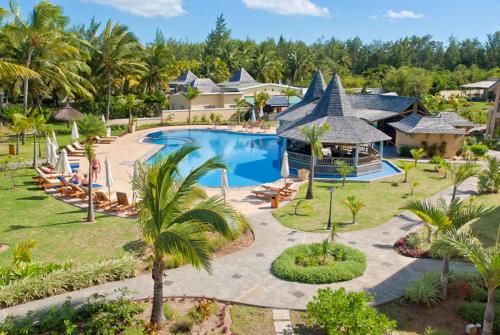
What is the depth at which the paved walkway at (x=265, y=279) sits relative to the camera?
10727 mm

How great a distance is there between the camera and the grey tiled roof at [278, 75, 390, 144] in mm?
25297

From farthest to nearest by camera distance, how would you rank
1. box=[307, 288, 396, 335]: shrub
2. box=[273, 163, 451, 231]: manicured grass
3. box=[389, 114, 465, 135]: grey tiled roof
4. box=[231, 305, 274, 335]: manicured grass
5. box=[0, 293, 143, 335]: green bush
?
box=[389, 114, 465, 135]: grey tiled roof < box=[273, 163, 451, 231]: manicured grass < box=[231, 305, 274, 335]: manicured grass < box=[0, 293, 143, 335]: green bush < box=[307, 288, 396, 335]: shrub

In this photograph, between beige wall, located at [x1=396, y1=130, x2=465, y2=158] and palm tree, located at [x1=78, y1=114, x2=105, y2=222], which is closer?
palm tree, located at [x1=78, y1=114, x2=105, y2=222]

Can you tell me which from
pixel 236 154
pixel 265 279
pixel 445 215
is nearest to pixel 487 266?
pixel 445 215


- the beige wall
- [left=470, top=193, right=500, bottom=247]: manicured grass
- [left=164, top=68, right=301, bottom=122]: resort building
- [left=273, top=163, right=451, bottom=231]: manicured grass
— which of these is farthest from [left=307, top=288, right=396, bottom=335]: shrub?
[left=164, top=68, right=301, bottom=122]: resort building

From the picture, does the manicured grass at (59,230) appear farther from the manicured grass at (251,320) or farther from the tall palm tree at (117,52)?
the tall palm tree at (117,52)

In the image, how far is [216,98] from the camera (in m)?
50.4

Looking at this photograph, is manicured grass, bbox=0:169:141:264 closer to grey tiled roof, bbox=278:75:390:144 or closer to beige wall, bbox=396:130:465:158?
grey tiled roof, bbox=278:75:390:144

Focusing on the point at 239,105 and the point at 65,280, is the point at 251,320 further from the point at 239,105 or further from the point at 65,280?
the point at 239,105

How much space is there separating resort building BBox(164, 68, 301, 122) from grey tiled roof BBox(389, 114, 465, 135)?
20095 millimetres

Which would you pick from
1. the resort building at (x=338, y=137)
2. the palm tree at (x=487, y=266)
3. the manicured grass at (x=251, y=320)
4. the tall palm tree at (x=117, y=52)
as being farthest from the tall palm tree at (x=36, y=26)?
the palm tree at (x=487, y=266)

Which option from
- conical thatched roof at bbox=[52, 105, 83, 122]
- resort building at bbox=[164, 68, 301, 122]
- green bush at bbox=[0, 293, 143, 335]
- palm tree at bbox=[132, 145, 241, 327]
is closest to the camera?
palm tree at bbox=[132, 145, 241, 327]

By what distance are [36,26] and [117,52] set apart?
1235cm

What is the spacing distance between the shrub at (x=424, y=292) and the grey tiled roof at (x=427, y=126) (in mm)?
21077
